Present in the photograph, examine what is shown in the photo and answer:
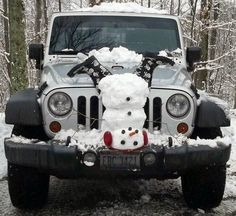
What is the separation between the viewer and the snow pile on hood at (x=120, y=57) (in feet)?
→ 15.0

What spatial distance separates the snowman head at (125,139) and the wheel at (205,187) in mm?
784

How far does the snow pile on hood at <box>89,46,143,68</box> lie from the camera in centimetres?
456

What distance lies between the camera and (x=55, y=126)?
3.87 m

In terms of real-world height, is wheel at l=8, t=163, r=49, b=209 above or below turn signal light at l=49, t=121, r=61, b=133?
below

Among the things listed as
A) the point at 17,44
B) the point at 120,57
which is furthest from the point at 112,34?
the point at 17,44

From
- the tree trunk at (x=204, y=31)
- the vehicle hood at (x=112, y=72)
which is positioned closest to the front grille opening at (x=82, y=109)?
the vehicle hood at (x=112, y=72)

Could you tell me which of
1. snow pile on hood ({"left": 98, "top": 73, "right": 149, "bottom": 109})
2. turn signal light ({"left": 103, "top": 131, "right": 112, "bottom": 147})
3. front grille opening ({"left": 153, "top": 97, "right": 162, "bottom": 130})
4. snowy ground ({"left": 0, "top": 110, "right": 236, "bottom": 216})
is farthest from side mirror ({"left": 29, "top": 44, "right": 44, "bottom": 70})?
turn signal light ({"left": 103, "top": 131, "right": 112, "bottom": 147})

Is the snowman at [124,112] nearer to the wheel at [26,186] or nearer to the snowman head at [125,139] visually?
the snowman head at [125,139]

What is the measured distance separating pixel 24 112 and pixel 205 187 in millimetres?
1732

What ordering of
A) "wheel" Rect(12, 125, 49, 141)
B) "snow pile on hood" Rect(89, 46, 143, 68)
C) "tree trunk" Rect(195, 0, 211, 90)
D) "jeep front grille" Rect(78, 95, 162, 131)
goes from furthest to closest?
"tree trunk" Rect(195, 0, 211, 90), "snow pile on hood" Rect(89, 46, 143, 68), "wheel" Rect(12, 125, 49, 141), "jeep front grille" Rect(78, 95, 162, 131)

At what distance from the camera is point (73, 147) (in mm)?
3562

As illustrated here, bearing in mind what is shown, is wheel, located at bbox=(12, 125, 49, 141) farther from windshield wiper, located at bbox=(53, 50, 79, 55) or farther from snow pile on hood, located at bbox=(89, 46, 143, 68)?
windshield wiper, located at bbox=(53, 50, 79, 55)

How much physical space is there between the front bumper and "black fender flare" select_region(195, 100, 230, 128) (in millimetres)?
219

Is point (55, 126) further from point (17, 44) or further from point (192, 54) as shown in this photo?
point (17, 44)
